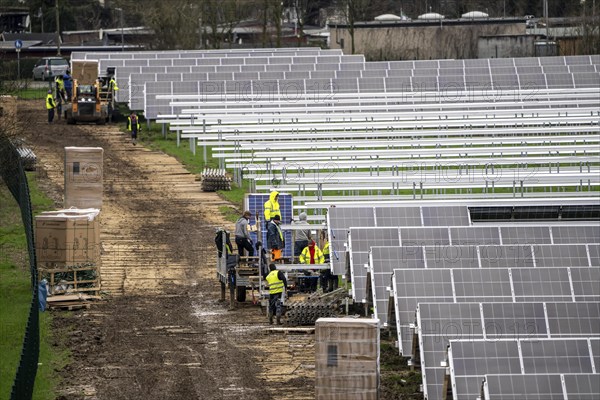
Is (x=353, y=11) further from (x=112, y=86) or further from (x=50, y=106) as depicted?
(x=50, y=106)

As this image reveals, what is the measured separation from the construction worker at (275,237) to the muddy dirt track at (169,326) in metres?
1.18

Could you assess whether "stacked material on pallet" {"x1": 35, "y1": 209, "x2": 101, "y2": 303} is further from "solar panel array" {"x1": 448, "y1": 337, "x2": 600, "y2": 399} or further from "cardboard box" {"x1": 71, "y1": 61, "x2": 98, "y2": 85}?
"cardboard box" {"x1": 71, "y1": 61, "x2": 98, "y2": 85}

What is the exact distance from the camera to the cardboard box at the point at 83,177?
36500 millimetres

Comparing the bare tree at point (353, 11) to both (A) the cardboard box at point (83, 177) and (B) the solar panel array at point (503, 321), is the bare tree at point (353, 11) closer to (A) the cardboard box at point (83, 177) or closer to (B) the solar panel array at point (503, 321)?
(A) the cardboard box at point (83, 177)

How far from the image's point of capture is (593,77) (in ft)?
183

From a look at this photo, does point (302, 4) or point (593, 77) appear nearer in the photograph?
point (593, 77)

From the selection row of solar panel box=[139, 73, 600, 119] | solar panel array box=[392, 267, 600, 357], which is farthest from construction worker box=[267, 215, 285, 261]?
row of solar panel box=[139, 73, 600, 119]

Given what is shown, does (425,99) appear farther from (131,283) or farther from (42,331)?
(42,331)

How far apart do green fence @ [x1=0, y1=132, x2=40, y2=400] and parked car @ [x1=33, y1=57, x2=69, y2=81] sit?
1346 inches

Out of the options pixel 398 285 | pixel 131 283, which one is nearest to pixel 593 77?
pixel 131 283

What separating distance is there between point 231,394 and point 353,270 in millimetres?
5347

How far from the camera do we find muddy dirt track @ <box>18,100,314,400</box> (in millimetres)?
22406

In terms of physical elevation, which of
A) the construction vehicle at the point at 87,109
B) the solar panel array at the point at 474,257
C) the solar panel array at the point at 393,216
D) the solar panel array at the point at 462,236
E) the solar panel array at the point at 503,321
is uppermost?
the construction vehicle at the point at 87,109

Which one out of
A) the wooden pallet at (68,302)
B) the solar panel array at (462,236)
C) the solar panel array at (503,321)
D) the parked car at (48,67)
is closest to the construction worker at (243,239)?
the solar panel array at (462,236)
